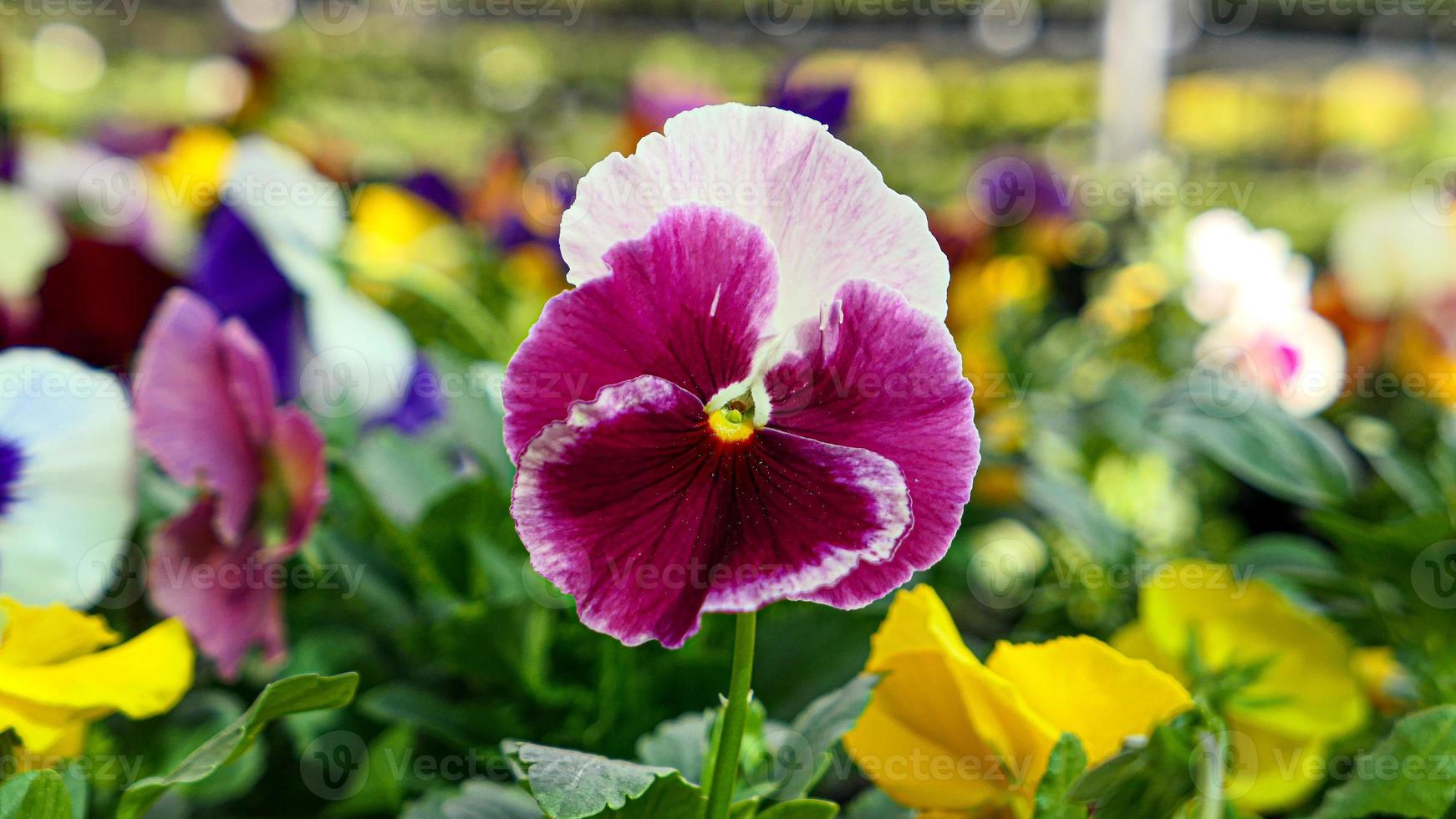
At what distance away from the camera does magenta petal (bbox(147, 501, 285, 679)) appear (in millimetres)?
494

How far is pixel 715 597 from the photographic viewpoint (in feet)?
0.99

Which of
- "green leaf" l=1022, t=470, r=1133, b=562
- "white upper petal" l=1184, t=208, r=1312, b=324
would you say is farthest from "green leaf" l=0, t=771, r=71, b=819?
"white upper petal" l=1184, t=208, r=1312, b=324

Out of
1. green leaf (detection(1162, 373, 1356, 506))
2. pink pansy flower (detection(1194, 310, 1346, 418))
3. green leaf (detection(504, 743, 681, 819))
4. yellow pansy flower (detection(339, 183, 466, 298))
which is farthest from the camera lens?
yellow pansy flower (detection(339, 183, 466, 298))

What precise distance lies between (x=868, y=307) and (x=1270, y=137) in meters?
6.52

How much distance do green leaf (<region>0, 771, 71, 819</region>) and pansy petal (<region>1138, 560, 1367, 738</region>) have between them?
0.40 metres

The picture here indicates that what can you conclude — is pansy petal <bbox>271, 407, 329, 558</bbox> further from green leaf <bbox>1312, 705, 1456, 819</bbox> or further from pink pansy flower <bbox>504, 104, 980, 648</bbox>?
green leaf <bbox>1312, 705, 1456, 819</bbox>

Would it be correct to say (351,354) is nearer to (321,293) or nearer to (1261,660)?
(321,293)

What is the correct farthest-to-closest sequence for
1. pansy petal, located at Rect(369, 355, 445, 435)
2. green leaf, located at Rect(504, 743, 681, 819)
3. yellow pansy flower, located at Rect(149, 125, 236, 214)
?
yellow pansy flower, located at Rect(149, 125, 236, 214) → pansy petal, located at Rect(369, 355, 445, 435) → green leaf, located at Rect(504, 743, 681, 819)

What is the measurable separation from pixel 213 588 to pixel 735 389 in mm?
294

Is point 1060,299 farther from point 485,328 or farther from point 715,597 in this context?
point 715,597

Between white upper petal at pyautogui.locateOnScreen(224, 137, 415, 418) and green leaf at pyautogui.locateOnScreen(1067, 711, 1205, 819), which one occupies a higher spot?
white upper petal at pyautogui.locateOnScreen(224, 137, 415, 418)

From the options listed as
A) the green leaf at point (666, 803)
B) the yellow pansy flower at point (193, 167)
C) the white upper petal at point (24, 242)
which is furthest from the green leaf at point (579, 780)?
the yellow pansy flower at point (193, 167)

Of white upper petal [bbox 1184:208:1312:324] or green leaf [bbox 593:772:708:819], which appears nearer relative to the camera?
green leaf [bbox 593:772:708:819]

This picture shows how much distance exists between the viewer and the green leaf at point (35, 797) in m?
0.33
